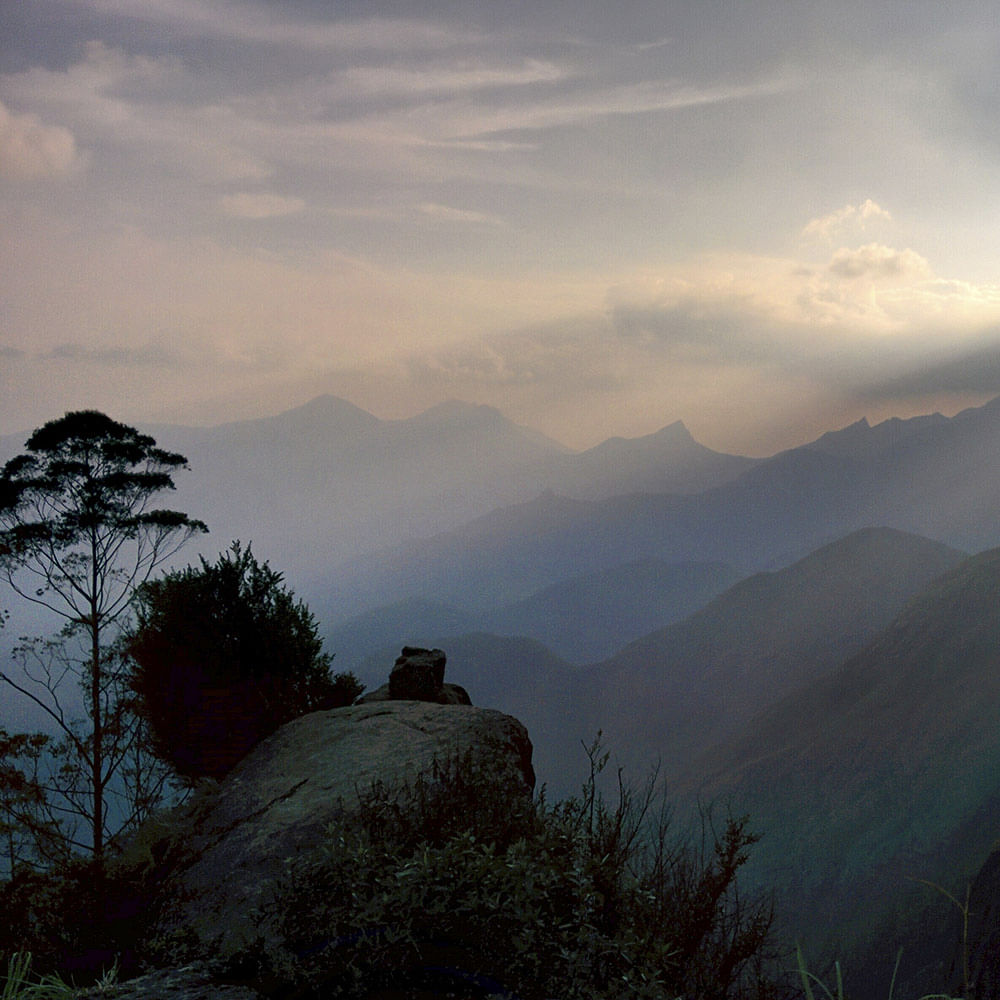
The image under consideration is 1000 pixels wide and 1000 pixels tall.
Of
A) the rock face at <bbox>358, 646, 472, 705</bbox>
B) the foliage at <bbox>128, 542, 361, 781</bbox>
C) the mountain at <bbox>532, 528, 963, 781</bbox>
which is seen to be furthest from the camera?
the mountain at <bbox>532, 528, 963, 781</bbox>

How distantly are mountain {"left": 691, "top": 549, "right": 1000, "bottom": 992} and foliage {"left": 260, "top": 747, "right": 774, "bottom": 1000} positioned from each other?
60.4m

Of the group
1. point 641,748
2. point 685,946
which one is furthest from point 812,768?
point 685,946

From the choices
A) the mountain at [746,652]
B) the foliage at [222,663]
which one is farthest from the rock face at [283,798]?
the mountain at [746,652]

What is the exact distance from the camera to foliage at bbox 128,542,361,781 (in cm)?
1081

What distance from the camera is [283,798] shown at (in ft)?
24.4

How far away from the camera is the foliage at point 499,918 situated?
3.09 meters

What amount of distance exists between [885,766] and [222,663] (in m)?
87.1

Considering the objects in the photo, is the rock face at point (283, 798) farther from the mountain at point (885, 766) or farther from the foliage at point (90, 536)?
the mountain at point (885, 766)

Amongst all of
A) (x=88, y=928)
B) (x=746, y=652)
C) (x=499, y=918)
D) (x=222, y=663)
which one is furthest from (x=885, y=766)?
(x=746, y=652)

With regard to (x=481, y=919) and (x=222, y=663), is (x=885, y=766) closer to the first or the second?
(x=222, y=663)

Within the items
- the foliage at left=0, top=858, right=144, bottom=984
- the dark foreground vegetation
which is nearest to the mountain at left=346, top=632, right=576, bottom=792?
the foliage at left=0, top=858, right=144, bottom=984

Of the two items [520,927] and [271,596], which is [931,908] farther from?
[520,927]

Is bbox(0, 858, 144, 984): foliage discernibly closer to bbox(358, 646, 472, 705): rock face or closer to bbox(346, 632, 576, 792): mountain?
bbox(358, 646, 472, 705): rock face

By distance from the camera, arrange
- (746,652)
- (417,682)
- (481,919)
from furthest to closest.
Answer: (746,652) < (417,682) < (481,919)
